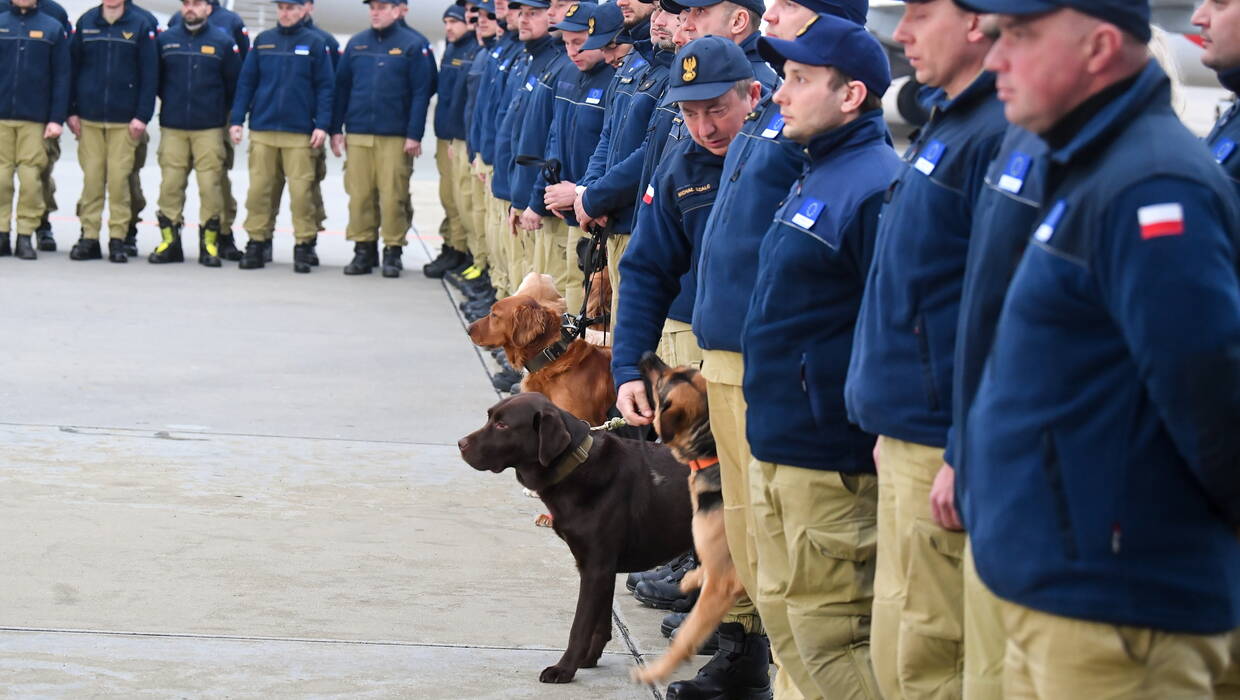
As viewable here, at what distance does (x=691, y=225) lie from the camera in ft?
15.5

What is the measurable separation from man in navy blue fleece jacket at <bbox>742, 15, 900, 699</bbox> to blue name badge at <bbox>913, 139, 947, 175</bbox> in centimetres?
45

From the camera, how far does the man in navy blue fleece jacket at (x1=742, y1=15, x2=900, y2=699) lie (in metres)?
3.49

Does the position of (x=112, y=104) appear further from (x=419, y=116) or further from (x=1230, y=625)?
(x=1230, y=625)

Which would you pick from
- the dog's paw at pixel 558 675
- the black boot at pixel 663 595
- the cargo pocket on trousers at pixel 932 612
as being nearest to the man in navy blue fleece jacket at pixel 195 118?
the black boot at pixel 663 595

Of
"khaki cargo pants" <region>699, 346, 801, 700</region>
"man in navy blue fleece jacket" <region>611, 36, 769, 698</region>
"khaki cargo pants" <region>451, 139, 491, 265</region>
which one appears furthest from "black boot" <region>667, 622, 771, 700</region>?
"khaki cargo pants" <region>451, 139, 491, 265</region>

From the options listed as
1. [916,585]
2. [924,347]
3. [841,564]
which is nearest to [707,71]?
[841,564]

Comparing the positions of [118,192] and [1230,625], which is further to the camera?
[118,192]

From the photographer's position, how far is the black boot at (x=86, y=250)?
1380 centimetres

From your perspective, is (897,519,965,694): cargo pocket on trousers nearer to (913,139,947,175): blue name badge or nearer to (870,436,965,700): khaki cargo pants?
(870,436,965,700): khaki cargo pants

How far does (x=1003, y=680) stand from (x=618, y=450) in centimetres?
263

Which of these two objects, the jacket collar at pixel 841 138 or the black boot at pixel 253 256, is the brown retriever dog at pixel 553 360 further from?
the black boot at pixel 253 256

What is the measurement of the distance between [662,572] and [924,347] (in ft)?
9.94

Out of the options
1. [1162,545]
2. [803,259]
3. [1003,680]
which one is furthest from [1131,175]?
→ [803,259]

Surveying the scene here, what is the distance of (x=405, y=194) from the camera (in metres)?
14.2
